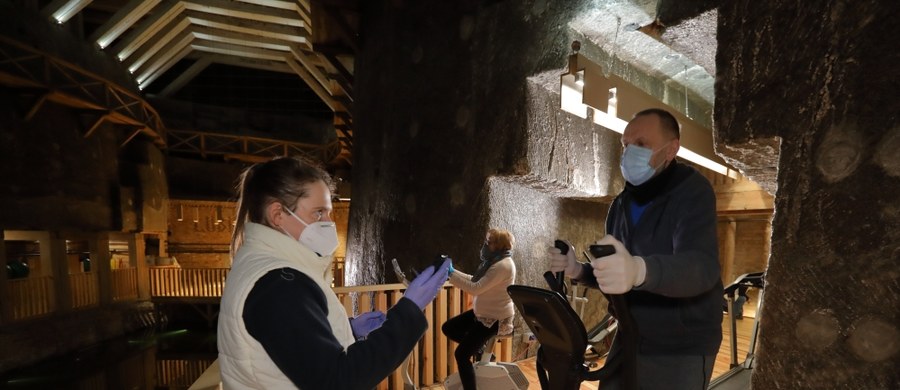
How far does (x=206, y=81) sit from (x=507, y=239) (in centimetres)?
1973

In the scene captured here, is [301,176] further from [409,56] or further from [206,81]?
[206,81]

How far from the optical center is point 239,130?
1714 centimetres

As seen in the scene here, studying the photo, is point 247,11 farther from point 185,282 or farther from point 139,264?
point 185,282

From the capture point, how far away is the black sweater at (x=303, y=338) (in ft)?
3.30

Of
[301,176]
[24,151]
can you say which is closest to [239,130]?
[24,151]

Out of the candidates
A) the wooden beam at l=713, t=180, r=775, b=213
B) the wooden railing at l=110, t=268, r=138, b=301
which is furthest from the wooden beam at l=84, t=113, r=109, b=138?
the wooden beam at l=713, t=180, r=775, b=213

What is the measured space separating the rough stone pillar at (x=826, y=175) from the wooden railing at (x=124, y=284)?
1446 centimetres

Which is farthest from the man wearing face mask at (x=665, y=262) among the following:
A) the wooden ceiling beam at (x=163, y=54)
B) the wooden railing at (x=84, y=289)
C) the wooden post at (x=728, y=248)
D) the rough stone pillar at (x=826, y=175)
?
the wooden ceiling beam at (x=163, y=54)

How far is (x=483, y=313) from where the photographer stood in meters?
2.95

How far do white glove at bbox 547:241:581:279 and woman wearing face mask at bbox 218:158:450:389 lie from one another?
0.62 metres

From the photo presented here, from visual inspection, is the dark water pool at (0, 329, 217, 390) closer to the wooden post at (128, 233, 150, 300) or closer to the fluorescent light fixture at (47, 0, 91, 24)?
the wooden post at (128, 233, 150, 300)

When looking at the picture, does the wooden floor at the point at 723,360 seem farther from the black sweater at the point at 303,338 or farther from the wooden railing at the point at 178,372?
the wooden railing at the point at 178,372

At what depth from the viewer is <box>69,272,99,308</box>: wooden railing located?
9922 millimetres

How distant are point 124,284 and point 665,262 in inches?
577
